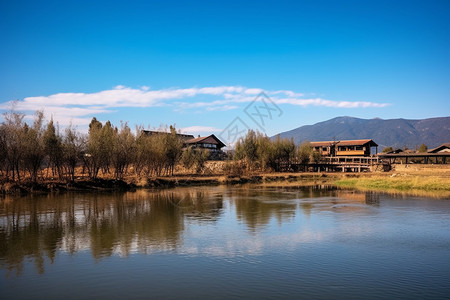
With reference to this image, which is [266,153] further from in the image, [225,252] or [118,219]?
[225,252]

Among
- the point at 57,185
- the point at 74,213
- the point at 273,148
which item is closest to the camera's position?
the point at 74,213

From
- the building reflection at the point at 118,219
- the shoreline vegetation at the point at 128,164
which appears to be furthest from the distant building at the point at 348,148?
the building reflection at the point at 118,219

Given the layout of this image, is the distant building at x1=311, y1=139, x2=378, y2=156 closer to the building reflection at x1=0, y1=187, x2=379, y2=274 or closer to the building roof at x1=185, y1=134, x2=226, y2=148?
the building roof at x1=185, y1=134, x2=226, y2=148

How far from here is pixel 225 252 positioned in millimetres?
13922

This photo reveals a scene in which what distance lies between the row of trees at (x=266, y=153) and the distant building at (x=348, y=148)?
10.8 meters

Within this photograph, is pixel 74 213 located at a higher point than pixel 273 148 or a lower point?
lower

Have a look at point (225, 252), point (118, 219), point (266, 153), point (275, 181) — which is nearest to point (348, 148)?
point (266, 153)

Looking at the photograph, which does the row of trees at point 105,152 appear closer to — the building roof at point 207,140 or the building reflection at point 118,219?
the building reflection at point 118,219

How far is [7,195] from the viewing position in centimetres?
3203

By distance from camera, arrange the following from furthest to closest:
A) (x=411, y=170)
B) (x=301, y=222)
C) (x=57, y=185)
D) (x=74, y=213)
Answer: (x=411, y=170), (x=57, y=185), (x=74, y=213), (x=301, y=222)

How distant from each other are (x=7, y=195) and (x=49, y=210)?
429 inches

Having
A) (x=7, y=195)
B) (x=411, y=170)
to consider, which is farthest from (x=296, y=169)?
(x=7, y=195)

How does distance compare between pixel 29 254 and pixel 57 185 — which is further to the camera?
pixel 57 185

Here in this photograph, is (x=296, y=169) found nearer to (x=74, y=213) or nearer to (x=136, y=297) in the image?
(x=74, y=213)
